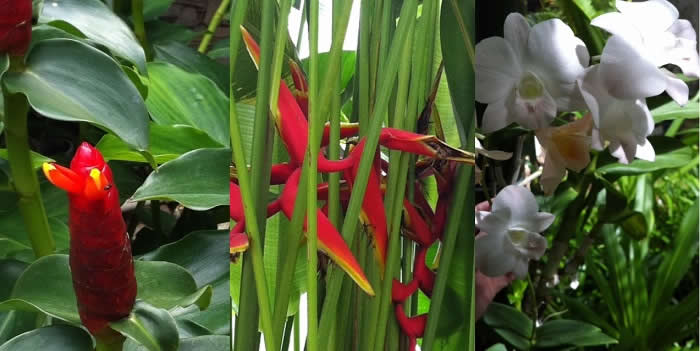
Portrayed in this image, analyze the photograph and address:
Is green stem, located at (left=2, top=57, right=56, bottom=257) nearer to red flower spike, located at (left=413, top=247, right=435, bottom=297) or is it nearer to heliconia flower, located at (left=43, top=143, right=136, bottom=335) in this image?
heliconia flower, located at (left=43, top=143, right=136, bottom=335)

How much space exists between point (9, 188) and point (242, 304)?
213mm

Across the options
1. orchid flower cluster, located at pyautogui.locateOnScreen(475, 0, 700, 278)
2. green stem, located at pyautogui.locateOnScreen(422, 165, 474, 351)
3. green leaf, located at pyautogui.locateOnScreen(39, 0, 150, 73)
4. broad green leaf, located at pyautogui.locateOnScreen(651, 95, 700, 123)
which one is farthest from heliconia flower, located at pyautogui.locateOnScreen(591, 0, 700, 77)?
green leaf, located at pyautogui.locateOnScreen(39, 0, 150, 73)

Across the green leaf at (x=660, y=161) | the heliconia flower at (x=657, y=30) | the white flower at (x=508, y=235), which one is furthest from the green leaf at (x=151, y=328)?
the green leaf at (x=660, y=161)

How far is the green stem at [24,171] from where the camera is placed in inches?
17.5

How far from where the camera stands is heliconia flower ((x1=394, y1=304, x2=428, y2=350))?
36cm

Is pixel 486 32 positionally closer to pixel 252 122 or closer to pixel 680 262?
pixel 252 122

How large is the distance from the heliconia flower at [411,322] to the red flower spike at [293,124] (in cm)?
8

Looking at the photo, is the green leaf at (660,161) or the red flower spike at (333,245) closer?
the red flower spike at (333,245)

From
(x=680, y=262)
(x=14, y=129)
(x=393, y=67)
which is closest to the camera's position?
(x=393, y=67)

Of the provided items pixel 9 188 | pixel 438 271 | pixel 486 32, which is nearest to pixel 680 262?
pixel 486 32

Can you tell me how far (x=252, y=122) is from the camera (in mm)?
349

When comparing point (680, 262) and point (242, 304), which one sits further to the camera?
point (680, 262)

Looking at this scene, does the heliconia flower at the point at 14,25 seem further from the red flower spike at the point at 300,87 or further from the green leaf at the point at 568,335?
the green leaf at the point at 568,335

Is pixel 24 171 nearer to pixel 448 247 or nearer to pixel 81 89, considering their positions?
pixel 81 89
